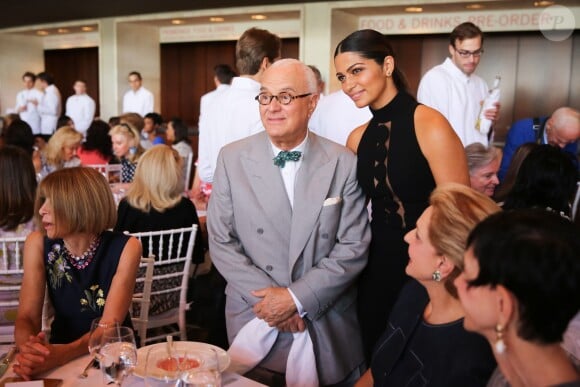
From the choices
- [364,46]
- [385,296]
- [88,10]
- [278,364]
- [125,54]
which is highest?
[88,10]

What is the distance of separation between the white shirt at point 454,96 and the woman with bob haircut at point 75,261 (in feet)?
9.25

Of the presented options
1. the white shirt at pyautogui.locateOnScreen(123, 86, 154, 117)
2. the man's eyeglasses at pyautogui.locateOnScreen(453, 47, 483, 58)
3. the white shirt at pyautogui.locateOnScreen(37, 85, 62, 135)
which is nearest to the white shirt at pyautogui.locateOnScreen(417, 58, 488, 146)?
the man's eyeglasses at pyautogui.locateOnScreen(453, 47, 483, 58)

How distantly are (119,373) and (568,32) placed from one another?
9473 millimetres

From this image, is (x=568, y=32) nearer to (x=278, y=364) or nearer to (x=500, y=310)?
(x=278, y=364)

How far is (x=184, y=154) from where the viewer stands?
298 inches

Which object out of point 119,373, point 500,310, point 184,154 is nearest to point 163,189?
point 119,373

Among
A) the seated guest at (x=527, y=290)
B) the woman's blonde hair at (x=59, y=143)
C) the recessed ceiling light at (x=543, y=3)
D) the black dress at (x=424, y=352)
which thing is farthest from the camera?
the recessed ceiling light at (x=543, y=3)

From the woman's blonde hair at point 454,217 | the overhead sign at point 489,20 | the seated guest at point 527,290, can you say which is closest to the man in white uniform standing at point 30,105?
the overhead sign at point 489,20

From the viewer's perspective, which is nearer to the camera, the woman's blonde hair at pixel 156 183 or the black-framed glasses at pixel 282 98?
the black-framed glasses at pixel 282 98

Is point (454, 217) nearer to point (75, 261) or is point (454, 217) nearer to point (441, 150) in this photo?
point (441, 150)

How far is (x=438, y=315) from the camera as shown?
184cm

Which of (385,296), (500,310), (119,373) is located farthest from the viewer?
(385,296)

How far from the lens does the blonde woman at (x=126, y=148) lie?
6.11 metres

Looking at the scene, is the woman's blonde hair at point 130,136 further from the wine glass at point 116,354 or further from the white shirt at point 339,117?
the wine glass at point 116,354
